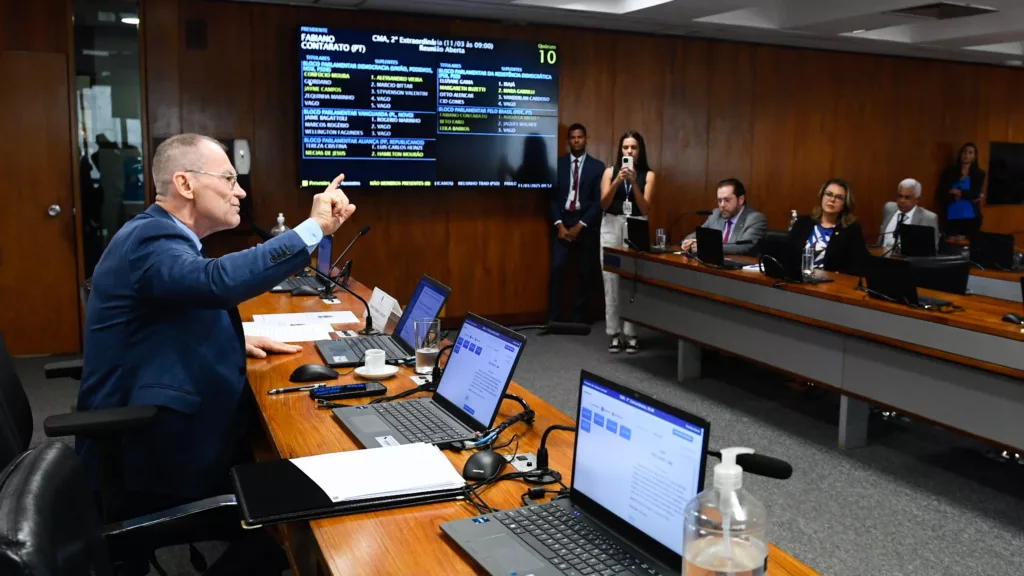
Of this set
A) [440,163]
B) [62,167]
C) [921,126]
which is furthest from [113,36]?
[921,126]

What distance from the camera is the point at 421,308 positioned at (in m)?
2.86

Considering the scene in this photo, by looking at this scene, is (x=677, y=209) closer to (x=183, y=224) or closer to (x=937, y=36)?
(x=937, y=36)

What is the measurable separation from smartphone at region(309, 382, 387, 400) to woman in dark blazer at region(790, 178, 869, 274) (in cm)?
334

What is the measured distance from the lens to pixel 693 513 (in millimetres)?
1189

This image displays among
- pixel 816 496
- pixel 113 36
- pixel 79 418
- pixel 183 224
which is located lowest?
pixel 816 496

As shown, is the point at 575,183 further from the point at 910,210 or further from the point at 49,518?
the point at 49,518

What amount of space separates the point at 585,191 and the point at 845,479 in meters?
3.69

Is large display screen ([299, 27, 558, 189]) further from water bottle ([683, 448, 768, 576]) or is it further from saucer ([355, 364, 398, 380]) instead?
water bottle ([683, 448, 768, 576])

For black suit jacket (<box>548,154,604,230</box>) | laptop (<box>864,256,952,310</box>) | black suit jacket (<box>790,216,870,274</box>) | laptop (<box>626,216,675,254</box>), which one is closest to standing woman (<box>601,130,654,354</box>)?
black suit jacket (<box>548,154,604,230</box>)

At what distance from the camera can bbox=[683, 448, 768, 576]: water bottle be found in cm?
109

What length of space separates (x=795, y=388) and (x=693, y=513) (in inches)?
166

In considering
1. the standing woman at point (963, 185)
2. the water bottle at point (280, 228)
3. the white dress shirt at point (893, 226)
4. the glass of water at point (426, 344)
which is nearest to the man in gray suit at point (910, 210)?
the white dress shirt at point (893, 226)

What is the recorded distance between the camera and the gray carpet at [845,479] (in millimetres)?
Answer: 2973

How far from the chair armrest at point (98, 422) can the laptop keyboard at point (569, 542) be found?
1.05 metres
